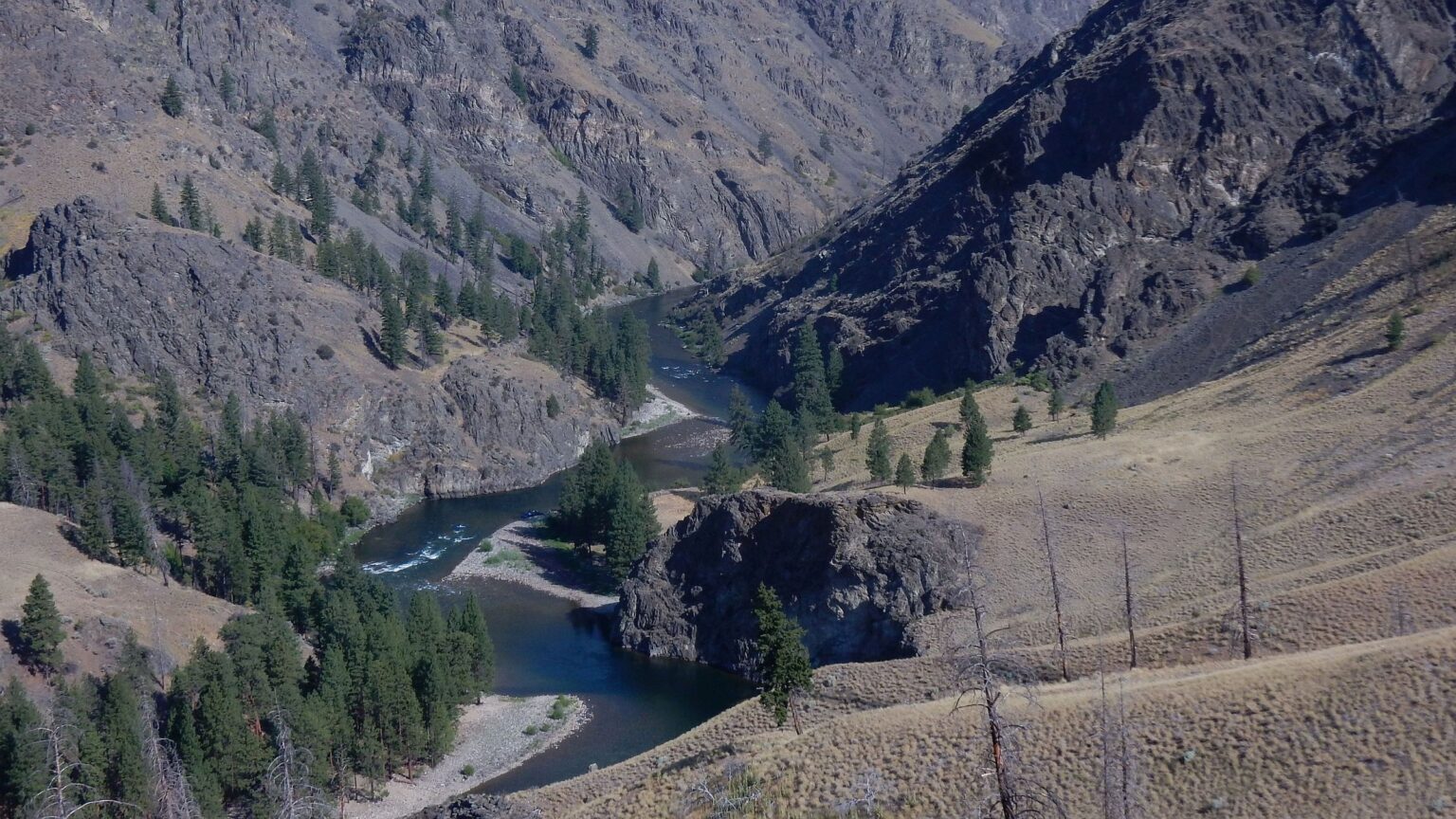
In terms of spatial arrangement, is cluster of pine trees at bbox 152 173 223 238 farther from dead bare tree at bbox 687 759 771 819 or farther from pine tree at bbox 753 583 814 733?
dead bare tree at bbox 687 759 771 819

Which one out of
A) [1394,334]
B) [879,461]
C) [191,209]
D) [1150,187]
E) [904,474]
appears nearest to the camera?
[904,474]

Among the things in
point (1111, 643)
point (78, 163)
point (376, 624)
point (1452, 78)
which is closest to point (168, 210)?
point (78, 163)

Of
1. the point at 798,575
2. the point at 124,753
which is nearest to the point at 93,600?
the point at 124,753

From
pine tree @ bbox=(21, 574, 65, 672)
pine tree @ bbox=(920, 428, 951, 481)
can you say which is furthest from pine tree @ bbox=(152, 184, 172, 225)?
pine tree @ bbox=(920, 428, 951, 481)

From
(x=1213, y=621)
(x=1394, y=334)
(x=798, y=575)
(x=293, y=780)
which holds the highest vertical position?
(x=1394, y=334)

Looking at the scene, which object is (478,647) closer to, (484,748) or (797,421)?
(484,748)

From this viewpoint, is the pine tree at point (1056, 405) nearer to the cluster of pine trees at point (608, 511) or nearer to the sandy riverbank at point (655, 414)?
the cluster of pine trees at point (608, 511)

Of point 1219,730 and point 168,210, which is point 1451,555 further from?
point 168,210
